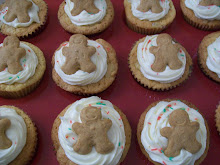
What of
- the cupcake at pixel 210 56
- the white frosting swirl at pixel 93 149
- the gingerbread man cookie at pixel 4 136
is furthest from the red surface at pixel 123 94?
the gingerbread man cookie at pixel 4 136

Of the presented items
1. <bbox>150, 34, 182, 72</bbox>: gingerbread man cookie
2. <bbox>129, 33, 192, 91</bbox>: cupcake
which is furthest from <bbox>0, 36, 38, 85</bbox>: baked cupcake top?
<bbox>150, 34, 182, 72</bbox>: gingerbread man cookie

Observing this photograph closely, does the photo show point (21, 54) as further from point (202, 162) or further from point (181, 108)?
point (202, 162)

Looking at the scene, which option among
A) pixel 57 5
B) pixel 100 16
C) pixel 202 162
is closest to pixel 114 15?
pixel 100 16

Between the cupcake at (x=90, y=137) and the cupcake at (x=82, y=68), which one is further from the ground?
the cupcake at (x=82, y=68)

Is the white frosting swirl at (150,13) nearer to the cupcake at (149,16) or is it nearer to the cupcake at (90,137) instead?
the cupcake at (149,16)

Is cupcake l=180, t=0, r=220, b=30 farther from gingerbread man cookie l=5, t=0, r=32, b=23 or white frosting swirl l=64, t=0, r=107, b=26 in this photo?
gingerbread man cookie l=5, t=0, r=32, b=23

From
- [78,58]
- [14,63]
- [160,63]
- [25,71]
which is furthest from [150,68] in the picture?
[14,63]

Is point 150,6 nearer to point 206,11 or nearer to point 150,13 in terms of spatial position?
point 150,13
